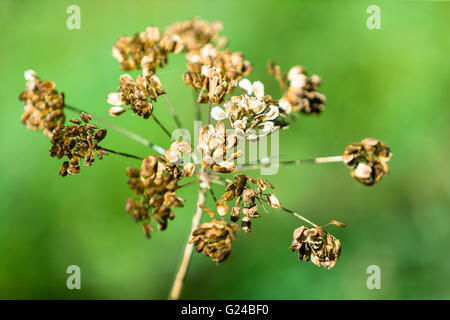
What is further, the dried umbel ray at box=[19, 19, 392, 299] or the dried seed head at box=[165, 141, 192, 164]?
the dried seed head at box=[165, 141, 192, 164]

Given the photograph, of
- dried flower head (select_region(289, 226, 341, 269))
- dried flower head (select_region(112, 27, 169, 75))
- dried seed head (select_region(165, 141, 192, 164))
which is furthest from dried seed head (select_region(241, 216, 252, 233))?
dried flower head (select_region(112, 27, 169, 75))

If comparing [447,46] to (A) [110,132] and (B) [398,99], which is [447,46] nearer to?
(B) [398,99]

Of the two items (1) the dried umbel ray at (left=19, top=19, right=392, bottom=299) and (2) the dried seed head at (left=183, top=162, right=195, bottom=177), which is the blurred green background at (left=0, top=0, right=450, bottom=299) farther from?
(2) the dried seed head at (left=183, top=162, right=195, bottom=177)

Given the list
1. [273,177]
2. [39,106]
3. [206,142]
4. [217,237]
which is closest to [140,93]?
[206,142]

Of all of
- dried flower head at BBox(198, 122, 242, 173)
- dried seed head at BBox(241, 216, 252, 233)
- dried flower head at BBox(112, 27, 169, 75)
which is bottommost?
dried seed head at BBox(241, 216, 252, 233)

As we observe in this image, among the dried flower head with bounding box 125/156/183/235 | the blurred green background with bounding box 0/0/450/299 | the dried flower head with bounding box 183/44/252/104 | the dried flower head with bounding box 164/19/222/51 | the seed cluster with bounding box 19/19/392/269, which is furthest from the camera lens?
the blurred green background with bounding box 0/0/450/299

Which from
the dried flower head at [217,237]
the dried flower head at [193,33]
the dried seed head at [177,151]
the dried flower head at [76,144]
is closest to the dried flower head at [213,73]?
the dried flower head at [193,33]

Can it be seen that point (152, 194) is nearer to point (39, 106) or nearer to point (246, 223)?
point (246, 223)

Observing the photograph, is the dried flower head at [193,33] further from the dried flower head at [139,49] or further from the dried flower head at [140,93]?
the dried flower head at [140,93]
